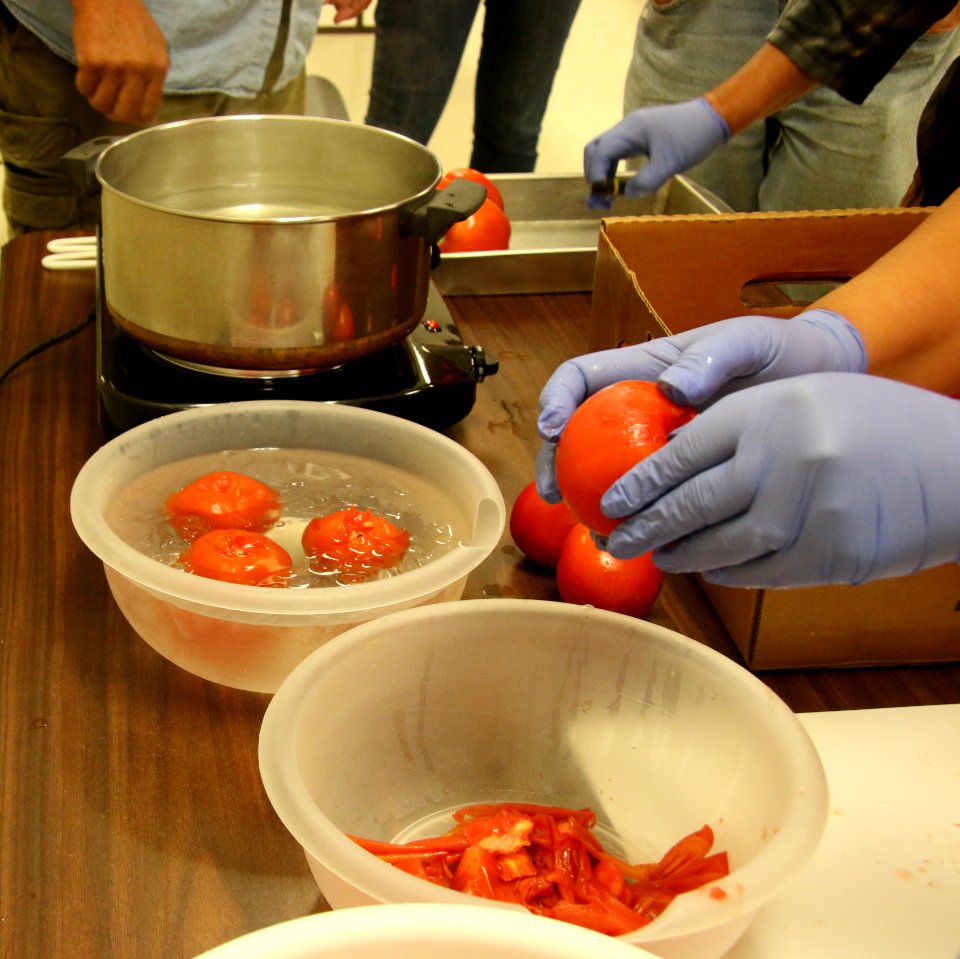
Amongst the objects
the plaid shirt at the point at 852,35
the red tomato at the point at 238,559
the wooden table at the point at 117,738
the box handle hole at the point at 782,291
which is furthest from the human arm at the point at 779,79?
the red tomato at the point at 238,559

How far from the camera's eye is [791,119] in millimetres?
2410

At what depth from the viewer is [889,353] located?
1.05 metres

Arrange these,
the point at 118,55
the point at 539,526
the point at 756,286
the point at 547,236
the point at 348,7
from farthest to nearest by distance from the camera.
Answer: the point at 348,7, the point at 547,236, the point at 118,55, the point at 756,286, the point at 539,526

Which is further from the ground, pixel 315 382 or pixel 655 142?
pixel 655 142

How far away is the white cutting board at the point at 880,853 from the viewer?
74 centimetres

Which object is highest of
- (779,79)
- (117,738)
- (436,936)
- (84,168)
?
(779,79)

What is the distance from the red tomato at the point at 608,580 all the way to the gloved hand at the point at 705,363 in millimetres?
78

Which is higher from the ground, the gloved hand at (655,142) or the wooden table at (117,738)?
the gloved hand at (655,142)

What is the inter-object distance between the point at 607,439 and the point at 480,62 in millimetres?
2402

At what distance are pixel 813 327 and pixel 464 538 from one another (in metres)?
0.39

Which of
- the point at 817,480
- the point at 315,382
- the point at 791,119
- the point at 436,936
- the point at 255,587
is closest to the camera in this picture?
the point at 436,936

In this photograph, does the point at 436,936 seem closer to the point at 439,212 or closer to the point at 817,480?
the point at 817,480

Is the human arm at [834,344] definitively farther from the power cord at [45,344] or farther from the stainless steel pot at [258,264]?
the power cord at [45,344]

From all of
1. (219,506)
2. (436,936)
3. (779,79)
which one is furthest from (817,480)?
(779,79)
